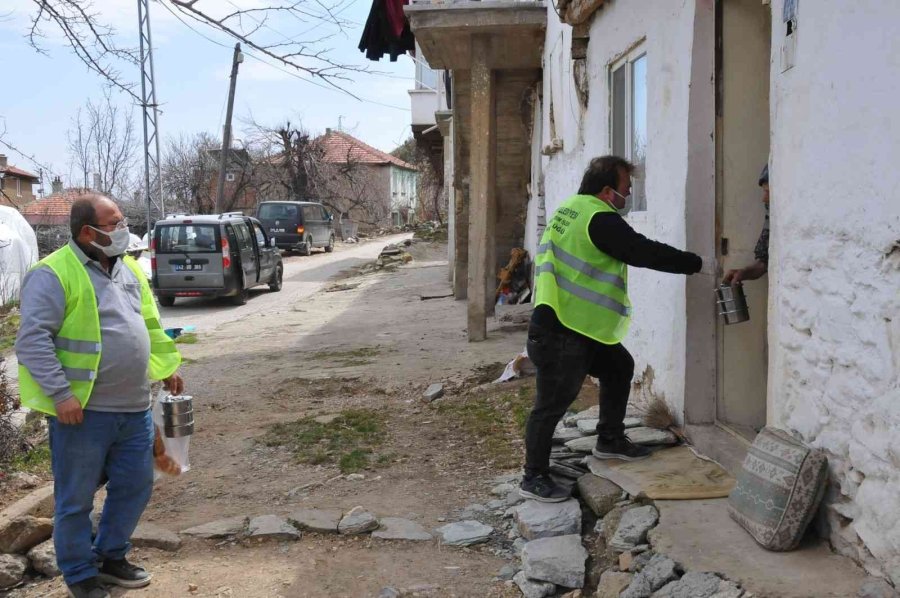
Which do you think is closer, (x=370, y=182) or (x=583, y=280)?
(x=583, y=280)

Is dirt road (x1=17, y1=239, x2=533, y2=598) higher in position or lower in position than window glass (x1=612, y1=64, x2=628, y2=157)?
lower

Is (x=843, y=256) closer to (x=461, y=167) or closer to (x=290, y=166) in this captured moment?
(x=461, y=167)

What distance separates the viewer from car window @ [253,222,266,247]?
1848 centimetres

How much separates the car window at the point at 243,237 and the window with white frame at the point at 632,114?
462 inches

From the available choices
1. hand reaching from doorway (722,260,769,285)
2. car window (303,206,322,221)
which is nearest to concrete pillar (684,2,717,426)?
hand reaching from doorway (722,260,769,285)

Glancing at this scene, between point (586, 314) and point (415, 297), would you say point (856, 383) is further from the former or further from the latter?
point (415, 297)

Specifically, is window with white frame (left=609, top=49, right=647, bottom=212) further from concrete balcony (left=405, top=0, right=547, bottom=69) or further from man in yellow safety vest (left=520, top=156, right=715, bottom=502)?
concrete balcony (left=405, top=0, right=547, bottom=69)

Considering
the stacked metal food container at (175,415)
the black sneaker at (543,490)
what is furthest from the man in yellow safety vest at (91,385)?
the black sneaker at (543,490)

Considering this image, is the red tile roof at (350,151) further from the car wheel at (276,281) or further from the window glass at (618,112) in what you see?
the window glass at (618,112)

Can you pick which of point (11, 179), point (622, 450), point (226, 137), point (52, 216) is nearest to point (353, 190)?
point (226, 137)

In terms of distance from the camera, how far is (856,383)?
316 centimetres

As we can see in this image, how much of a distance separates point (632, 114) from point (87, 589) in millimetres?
4644

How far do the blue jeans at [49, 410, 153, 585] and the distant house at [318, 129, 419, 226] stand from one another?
38.6 meters

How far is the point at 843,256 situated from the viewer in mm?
3219
